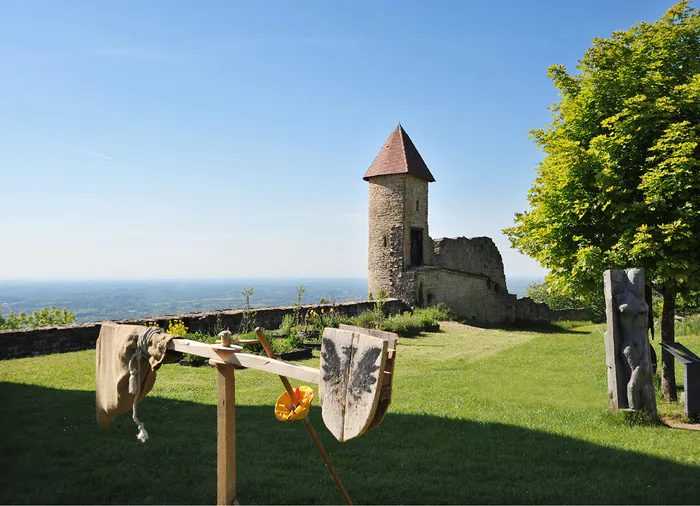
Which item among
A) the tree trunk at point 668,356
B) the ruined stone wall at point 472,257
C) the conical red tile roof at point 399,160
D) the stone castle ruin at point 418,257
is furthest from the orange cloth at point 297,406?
the ruined stone wall at point 472,257

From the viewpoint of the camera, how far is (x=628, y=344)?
7445 mm

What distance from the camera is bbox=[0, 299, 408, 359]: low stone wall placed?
12117 millimetres

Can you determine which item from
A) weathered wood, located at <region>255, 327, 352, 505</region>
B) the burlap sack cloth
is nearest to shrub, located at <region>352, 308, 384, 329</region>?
weathered wood, located at <region>255, 327, 352, 505</region>

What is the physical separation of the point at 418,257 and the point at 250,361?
22.6 meters

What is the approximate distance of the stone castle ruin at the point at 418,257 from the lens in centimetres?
2420

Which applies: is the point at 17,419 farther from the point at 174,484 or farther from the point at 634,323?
the point at 634,323

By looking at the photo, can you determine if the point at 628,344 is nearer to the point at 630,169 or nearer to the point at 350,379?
the point at 630,169

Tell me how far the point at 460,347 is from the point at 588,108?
8.47 m

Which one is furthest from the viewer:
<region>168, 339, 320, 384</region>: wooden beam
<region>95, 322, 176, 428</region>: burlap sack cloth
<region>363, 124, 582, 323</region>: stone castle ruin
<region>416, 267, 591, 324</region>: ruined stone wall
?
<region>416, 267, 591, 324</region>: ruined stone wall

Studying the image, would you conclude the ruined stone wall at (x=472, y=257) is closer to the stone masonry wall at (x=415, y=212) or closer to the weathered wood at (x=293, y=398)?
the stone masonry wall at (x=415, y=212)

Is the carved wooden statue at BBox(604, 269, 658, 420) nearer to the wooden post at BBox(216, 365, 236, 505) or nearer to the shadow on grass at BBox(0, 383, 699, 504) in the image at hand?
the shadow on grass at BBox(0, 383, 699, 504)

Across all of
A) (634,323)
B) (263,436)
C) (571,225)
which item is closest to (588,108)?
(571,225)

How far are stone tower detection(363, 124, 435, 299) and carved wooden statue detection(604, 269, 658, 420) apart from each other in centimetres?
1620

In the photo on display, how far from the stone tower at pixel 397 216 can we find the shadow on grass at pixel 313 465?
56.5ft
